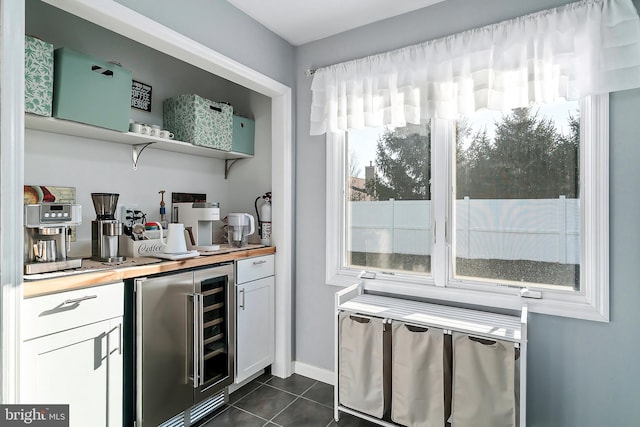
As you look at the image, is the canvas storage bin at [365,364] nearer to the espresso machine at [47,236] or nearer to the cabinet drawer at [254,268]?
the cabinet drawer at [254,268]

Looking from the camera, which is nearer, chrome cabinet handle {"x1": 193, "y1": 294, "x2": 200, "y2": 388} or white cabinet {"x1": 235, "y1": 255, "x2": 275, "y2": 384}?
chrome cabinet handle {"x1": 193, "y1": 294, "x2": 200, "y2": 388}

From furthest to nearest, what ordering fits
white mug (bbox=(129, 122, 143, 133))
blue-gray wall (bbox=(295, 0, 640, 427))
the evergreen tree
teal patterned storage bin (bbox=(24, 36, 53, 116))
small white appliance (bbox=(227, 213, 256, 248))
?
small white appliance (bbox=(227, 213, 256, 248)) < the evergreen tree < white mug (bbox=(129, 122, 143, 133)) < blue-gray wall (bbox=(295, 0, 640, 427)) < teal patterned storage bin (bbox=(24, 36, 53, 116))

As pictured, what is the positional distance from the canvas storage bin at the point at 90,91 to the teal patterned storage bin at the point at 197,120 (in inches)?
19.6

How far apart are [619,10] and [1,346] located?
309cm

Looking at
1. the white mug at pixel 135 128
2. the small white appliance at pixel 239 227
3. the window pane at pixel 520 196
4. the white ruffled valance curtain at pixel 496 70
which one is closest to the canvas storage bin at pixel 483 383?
the window pane at pixel 520 196

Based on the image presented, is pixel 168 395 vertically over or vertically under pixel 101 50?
under

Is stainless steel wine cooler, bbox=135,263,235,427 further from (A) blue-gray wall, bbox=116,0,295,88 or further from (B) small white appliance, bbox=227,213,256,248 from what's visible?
(A) blue-gray wall, bbox=116,0,295,88

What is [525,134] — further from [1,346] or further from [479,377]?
[1,346]

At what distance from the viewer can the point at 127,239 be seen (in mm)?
2150

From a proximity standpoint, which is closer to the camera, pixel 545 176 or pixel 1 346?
pixel 1 346

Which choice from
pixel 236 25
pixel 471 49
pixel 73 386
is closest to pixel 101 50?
pixel 236 25

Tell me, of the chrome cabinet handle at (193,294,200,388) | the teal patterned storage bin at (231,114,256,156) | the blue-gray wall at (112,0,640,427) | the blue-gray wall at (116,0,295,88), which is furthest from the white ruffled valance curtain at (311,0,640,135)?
the chrome cabinet handle at (193,294,200,388)

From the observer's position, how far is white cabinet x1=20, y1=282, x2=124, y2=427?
142cm

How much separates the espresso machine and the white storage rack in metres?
1.48
